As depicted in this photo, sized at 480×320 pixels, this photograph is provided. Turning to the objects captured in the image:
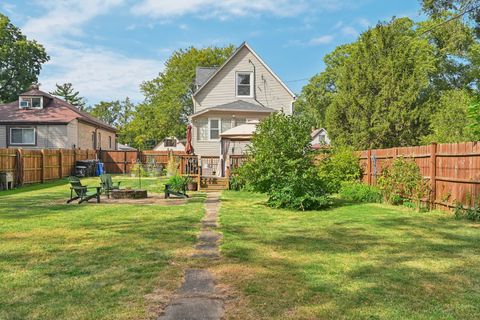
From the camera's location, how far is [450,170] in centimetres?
1073

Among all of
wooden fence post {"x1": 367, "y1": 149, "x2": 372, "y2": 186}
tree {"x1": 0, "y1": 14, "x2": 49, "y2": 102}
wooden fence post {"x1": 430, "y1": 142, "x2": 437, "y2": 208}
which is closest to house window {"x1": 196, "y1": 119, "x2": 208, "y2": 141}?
wooden fence post {"x1": 367, "y1": 149, "x2": 372, "y2": 186}

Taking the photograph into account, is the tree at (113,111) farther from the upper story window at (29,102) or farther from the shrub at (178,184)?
the shrub at (178,184)

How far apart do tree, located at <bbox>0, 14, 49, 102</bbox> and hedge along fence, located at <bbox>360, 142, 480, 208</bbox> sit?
138 ft

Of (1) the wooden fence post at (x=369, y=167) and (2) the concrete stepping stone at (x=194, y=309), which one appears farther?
(1) the wooden fence post at (x=369, y=167)

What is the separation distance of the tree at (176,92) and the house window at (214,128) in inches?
1016

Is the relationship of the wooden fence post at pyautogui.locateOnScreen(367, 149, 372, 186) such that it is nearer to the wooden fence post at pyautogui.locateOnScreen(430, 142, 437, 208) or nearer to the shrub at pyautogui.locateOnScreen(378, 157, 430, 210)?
the shrub at pyautogui.locateOnScreen(378, 157, 430, 210)

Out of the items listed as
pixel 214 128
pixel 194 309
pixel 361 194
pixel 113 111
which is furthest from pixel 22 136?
pixel 113 111

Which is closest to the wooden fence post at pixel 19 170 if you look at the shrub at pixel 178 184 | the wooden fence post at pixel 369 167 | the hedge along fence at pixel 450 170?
the shrub at pixel 178 184

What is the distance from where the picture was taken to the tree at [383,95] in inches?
859

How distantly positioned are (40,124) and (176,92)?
20932 millimetres

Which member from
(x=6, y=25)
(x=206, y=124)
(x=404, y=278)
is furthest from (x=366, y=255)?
(x=6, y=25)

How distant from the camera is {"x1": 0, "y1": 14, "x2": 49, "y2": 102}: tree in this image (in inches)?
1655

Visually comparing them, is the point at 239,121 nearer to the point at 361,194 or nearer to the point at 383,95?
the point at 383,95

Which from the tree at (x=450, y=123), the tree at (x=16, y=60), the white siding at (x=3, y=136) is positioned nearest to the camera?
the tree at (x=450, y=123)
